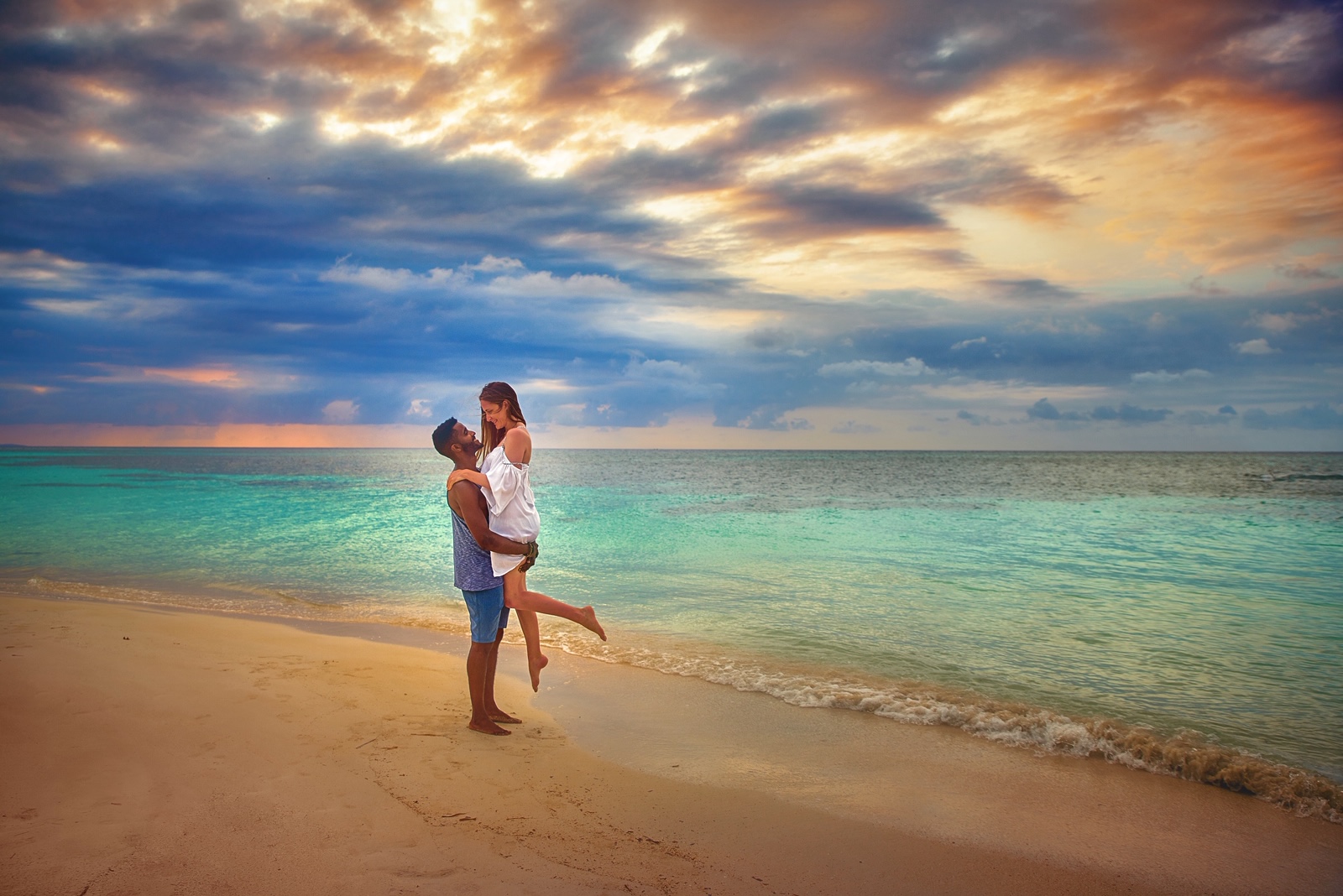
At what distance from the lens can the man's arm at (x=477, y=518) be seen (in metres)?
5.04

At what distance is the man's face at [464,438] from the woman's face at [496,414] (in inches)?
7.8

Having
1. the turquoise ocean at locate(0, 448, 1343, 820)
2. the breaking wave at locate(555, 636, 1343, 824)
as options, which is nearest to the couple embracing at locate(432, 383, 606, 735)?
the breaking wave at locate(555, 636, 1343, 824)

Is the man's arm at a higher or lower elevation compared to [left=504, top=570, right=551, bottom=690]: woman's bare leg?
higher

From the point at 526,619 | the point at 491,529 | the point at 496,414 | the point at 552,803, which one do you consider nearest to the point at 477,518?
the point at 491,529

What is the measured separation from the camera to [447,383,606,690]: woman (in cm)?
507

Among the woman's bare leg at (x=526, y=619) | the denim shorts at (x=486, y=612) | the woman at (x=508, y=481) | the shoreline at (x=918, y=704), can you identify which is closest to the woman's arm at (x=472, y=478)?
the woman at (x=508, y=481)

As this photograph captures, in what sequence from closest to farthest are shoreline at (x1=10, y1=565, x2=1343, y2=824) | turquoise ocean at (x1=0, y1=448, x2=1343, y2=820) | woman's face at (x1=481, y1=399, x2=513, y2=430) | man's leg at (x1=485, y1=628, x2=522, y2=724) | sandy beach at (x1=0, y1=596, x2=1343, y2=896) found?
sandy beach at (x1=0, y1=596, x2=1343, y2=896) < shoreline at (x1=10, y1=565, x2=1343, y2=824) < woman's face at (x1=481, y1=399, x2=513, y2=430) < man's leg at (x1=485, y1=628, x2=522, y2=724) < turquoise ocean at (x1=0, y1=448, x2=1343, y2=820)

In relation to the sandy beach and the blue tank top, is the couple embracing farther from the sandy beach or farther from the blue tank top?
the sandy beach

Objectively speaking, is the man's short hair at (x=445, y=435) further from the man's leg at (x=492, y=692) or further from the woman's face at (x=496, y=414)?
the man's leg at (x=492, y=692)

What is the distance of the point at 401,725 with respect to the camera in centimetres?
538

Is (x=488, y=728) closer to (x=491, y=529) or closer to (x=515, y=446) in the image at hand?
(x=491, y=529)

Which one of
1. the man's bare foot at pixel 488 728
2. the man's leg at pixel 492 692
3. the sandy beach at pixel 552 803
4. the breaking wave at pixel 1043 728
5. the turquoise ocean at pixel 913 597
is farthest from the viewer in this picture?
the turquoise ocean at pixel 913 597

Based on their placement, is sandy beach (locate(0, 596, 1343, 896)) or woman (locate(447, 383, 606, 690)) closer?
sandy beach (locate(0, 596, 1343, 896))

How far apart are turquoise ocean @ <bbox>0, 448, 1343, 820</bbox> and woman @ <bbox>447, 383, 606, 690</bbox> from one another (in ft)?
9.50
